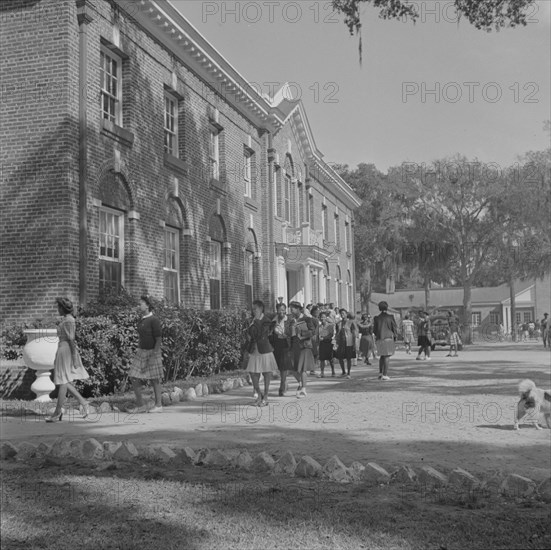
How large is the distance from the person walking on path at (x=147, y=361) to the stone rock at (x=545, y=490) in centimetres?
668

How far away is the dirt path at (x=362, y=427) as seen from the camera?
7262mm

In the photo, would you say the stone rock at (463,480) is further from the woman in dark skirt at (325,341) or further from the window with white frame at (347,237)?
the window with white frame at (347,237)

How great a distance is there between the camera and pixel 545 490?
209 inches

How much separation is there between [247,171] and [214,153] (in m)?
3.36

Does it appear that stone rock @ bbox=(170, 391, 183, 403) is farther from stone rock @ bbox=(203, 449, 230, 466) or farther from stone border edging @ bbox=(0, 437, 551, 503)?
stone rock @ bbox=(203, 449, 230, 466)

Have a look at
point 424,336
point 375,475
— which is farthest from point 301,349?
point 424,336

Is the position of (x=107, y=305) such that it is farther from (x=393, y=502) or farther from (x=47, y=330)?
(x=393, y=502)

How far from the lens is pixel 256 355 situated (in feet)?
37.8

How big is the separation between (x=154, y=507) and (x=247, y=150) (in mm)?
20867

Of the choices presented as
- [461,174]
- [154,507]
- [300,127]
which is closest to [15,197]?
[154,507]

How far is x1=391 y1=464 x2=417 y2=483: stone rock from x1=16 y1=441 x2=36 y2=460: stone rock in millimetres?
3636

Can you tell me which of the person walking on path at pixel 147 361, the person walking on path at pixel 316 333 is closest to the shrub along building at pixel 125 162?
the person walking on path at pixel 147 361

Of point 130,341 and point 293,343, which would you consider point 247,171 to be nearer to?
point 130,341

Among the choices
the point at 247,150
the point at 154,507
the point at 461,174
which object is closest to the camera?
the point at 154,507
